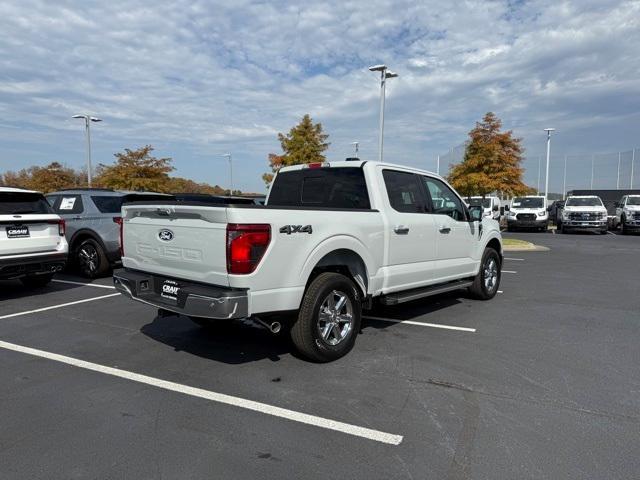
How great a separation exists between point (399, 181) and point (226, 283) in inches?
105

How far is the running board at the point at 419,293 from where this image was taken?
530 cm

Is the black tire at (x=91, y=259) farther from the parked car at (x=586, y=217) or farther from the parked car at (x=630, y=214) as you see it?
the parked car at (x=630, y=214)

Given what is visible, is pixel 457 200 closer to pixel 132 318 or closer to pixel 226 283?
pixel 226 283

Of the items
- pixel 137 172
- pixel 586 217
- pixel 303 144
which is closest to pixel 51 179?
pixel 137 172

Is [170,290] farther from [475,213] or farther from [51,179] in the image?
[51,179]

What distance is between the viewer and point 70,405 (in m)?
3.64

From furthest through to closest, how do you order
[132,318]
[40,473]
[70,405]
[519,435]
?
[132,318]
[70,405]
[519,435]
[40,473]

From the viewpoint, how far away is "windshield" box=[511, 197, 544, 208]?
25.1 m

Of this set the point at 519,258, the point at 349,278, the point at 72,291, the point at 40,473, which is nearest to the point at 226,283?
the point at 349,278

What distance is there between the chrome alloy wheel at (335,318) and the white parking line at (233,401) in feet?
3.37

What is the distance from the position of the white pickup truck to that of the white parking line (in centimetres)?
62

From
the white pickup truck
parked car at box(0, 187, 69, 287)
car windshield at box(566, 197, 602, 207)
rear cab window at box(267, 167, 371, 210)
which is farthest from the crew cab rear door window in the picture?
car windshield at box(566, 197, 602, 207)

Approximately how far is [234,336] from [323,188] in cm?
201

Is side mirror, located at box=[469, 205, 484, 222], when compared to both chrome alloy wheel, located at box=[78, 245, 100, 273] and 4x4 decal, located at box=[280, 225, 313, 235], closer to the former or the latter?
4x4 decal, located at box=[280, 225, 313, 235]
